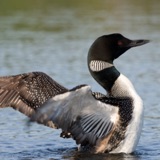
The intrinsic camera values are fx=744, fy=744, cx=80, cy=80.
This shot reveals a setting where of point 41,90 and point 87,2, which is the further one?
point 87,2

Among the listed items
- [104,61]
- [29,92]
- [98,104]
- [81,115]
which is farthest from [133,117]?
[29,92]

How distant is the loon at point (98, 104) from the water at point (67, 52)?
243 mm

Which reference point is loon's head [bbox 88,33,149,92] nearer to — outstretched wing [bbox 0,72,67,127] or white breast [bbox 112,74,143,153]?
white breast [bbox 112,74,143,153]

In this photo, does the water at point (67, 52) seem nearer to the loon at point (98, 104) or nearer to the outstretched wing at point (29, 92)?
the loon at point (98, 104)

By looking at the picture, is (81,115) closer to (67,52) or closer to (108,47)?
(108,47)

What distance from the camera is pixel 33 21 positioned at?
24.0 meters

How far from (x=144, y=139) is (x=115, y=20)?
1343cm

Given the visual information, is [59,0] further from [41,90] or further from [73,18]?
[41,90]

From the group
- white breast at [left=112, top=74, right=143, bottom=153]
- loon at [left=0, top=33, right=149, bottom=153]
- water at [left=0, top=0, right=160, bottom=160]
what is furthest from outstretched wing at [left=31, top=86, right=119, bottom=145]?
water at [left=0, top=0, right=160, bottom=160]

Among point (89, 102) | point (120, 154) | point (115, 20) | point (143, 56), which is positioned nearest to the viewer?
point (89, 102)

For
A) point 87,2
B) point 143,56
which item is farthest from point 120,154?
point 87,2

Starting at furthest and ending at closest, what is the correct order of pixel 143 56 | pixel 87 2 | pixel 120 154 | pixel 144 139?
pixel 87 2 < pixel 143 56 < pixel 144 139 < pixel 120 154

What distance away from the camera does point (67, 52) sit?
17.9 metres

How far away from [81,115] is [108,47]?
1231 mm
